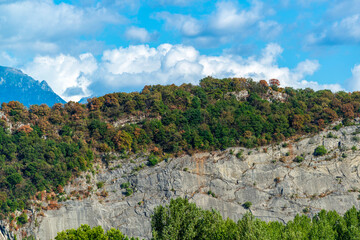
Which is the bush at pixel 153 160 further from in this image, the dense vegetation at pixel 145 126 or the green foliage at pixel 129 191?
the green foliage at pixel 129 191

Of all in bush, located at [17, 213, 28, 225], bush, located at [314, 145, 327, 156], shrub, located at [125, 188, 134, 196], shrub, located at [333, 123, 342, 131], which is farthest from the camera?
shrub, located at [333, 123, 342, 131]

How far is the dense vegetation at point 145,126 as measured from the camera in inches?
2302

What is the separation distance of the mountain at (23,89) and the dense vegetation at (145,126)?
11371cm

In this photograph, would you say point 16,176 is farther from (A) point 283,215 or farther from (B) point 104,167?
(A) point 283,215

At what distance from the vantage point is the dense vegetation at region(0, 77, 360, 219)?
192 feet

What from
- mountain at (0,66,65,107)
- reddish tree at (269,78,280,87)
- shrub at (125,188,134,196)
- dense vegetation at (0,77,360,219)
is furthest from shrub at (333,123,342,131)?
mountain at (0,66,65,107)

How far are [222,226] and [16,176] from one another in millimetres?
32559

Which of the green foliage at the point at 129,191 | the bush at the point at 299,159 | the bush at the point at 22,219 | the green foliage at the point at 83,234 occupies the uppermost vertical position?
the bush at the point at 299,159

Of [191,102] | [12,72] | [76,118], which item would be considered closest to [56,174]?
[76,118]

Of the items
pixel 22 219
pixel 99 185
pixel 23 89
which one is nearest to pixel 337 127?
pixel 99 185

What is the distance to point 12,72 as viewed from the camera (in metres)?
180

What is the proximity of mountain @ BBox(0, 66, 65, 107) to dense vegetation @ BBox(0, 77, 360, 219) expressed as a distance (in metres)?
114

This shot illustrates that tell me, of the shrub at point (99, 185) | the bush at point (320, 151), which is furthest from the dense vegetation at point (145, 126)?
the bush at point (320, 151)

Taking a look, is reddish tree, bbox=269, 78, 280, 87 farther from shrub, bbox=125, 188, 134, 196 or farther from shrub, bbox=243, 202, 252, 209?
shrub, bbox=125, 188, 134, 196
